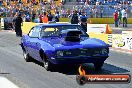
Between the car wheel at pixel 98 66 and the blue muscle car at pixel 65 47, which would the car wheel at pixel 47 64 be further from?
the car wheel at pixel 98 66

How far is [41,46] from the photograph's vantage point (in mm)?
11750

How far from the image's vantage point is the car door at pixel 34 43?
12.3 metres

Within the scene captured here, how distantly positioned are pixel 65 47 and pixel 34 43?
73.3 inches

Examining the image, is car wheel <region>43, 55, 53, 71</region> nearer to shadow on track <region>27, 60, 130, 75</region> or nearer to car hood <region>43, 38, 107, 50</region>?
shadow on track <region>27, 60, 130, 75</region>

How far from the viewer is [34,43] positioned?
12.6m

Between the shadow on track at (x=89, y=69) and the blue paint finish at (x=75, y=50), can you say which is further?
the shadow on track at (x=89, y=69)

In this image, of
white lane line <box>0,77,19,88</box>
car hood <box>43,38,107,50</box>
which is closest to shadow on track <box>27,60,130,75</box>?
car hood <box>43,38,107,50</box>

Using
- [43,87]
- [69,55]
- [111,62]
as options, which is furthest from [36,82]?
[111,62]

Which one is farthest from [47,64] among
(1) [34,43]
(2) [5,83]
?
(2) [5,83]

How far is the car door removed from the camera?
40.4 ft

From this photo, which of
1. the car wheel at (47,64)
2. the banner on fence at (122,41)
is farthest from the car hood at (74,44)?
the banner on fence at (122,41)

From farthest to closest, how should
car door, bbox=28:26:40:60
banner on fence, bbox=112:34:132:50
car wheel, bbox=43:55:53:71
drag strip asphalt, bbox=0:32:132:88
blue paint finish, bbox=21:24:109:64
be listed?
1. banner on fence, bbox=112:34:132:50
2. car door, bbox=28:26:40:60
3. car wheel, bbox=43:55:53:71
4. blue paint finish, bbox=21:24:109:64
5. drag strip asphalt, bbox=0:32:132:88

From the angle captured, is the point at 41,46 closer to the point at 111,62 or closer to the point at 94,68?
the point at 94,68

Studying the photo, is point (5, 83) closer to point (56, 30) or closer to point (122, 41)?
point (56, 30)
